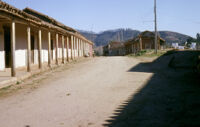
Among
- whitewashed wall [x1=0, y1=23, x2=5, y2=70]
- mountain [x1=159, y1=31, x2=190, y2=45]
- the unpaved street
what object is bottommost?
the unpaved street

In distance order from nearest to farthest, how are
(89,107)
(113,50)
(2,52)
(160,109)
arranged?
1. (160,109)
2. (89,107)
3. (2,52)
4. (113,50)

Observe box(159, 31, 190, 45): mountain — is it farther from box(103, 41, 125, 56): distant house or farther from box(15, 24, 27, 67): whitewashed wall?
box(15, 24, 27, 67): whitewashed wall

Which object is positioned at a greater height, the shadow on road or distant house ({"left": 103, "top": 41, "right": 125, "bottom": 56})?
distant house ({"left": 103, "top": 41, "right": 125, "bottom": 56})

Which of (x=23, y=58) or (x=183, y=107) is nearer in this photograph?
(x=183, y=107)

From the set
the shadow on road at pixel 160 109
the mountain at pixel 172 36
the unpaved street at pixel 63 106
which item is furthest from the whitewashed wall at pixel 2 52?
the mountain at pixel 172 36

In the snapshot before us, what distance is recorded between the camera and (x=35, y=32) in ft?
50.0

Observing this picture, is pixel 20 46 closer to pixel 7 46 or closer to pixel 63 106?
pixel 7 46

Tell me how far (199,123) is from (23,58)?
12.3 meters

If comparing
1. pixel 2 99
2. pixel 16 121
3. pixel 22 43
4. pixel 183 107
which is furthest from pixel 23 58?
pixel 183 107

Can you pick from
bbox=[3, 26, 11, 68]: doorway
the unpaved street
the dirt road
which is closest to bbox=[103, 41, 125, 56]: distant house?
bbox=[3, 26, 11, 68]: doorway

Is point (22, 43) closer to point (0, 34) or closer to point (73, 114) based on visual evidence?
point (0, 34)

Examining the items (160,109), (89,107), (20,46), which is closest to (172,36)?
(20,46)

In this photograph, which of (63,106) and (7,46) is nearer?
(63,106)

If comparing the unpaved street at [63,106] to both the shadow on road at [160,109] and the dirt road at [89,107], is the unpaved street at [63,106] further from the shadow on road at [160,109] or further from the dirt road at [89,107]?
the shadow on road at [160,109]
